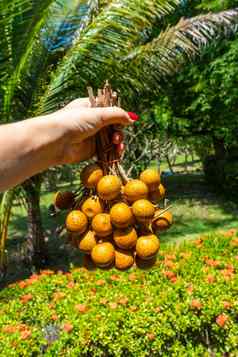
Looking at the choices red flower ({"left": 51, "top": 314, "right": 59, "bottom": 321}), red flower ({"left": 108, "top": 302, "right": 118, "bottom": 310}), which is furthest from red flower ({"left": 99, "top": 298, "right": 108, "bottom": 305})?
red flower ({"left": 51, "top": 314, "right": 59, "bottom": 321})

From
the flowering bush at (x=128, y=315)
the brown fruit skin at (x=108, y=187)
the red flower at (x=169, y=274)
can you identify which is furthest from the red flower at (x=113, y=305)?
the brown fruit skin at (x=108, y=187)

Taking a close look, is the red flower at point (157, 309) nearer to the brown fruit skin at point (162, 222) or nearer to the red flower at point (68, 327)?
the red flower at point (68, 327)

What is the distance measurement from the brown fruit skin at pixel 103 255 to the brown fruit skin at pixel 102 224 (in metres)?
0.05

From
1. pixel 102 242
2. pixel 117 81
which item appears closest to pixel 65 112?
pixel 102 242

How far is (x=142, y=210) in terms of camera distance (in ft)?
4.50

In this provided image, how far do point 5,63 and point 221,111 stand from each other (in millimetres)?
7598

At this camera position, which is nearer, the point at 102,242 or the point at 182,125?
the point at 102,242

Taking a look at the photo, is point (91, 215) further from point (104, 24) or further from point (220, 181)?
point (220, 181)

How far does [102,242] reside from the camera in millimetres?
1472

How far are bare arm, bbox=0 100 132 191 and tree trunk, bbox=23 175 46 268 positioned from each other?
4551 millimetres

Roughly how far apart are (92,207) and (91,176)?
0.11 m

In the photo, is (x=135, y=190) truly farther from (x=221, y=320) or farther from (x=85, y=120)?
(x=221, y=320)

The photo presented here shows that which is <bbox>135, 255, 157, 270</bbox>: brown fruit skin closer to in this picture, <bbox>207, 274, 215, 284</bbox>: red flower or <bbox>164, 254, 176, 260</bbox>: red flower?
<bbox>207, 274, 215, 284</bbox>: red flower

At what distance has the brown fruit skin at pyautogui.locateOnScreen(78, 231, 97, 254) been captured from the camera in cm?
145
